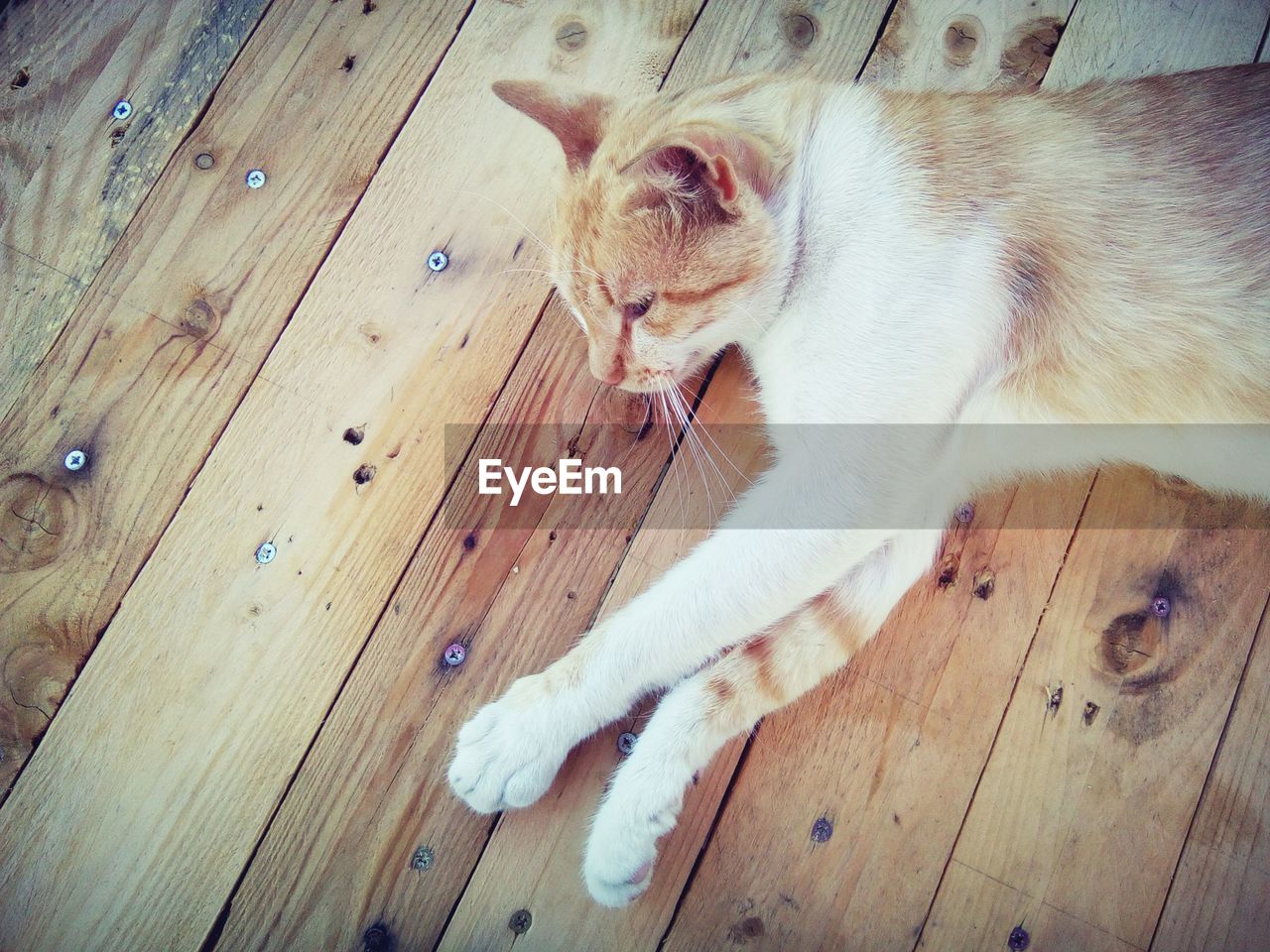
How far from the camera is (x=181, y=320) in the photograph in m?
1.42

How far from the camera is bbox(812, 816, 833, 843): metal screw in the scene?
1307 mm

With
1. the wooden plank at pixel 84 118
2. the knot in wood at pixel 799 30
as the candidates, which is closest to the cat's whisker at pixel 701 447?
the knot in wood at pixel 799 30

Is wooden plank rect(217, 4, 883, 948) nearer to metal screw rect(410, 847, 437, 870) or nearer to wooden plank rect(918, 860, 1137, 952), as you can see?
metal screw rect(410, 847, 437, 870)

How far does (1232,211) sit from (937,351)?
1.51 feet

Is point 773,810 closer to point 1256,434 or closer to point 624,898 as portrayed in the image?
point 624,898

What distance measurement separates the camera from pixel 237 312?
56.1 inches

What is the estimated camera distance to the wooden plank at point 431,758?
1271mm

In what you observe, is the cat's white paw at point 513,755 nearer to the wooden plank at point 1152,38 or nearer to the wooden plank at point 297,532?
the wooden plank at point 297,532

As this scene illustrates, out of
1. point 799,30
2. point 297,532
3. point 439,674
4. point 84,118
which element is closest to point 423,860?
point 439,674

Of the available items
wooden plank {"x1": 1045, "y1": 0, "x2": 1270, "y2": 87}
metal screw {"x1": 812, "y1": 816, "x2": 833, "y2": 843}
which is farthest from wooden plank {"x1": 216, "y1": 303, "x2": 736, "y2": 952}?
wooden plank {"x1": 1045, "y1": 0, "x2": 1270, "y2": 87}

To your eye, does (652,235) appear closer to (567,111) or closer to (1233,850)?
(567,111)

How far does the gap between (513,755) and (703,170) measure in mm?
888

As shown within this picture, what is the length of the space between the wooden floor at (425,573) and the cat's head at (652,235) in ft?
0.62

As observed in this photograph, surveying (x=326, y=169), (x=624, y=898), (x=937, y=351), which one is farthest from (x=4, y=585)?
(x=937, y=351)
